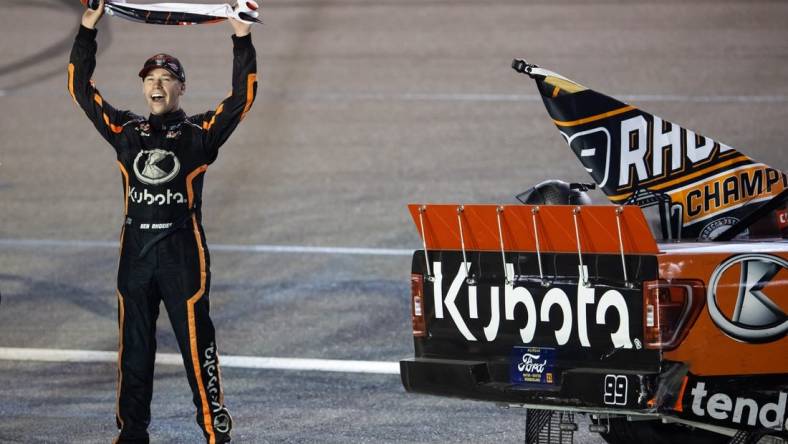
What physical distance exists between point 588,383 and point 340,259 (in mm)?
5757

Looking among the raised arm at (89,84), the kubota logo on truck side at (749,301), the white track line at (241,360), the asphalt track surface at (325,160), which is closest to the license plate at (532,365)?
the kubota logo on truck side at (749,301)

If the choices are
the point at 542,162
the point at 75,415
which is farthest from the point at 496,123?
the point at 75,415

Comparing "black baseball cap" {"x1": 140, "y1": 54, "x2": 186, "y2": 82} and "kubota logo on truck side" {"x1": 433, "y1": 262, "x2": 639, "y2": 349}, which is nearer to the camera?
"kubota logo on truck side" {"x1": 433, "y1": 262, "x2": 639, "y2": 349}

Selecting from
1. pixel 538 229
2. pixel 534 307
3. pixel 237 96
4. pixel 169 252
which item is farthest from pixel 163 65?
pixel 534 307

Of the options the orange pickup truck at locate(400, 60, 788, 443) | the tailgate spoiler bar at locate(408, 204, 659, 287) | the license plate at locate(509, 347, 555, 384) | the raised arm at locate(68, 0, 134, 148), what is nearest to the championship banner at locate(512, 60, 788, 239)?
the orange pickup truck at locate(400, 60, 788, 443)

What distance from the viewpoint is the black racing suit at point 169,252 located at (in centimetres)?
630

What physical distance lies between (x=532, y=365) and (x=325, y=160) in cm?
836

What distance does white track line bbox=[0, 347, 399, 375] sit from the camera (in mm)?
8531

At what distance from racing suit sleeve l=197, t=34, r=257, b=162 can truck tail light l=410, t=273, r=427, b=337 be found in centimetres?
118

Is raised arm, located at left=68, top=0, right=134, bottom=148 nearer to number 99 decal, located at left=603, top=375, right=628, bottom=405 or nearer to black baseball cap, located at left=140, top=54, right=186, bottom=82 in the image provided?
black baseball cap, located at left=140, top=54, right=186, bottom=82

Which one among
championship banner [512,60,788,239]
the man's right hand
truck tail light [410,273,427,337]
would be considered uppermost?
the man's right hand

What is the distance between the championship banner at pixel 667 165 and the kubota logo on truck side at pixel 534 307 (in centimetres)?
116

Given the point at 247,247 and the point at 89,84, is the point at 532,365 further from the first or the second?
the point at 247,247

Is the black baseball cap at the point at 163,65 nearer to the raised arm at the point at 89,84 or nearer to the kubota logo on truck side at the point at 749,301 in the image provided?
the raised arm at the point at 89,84
